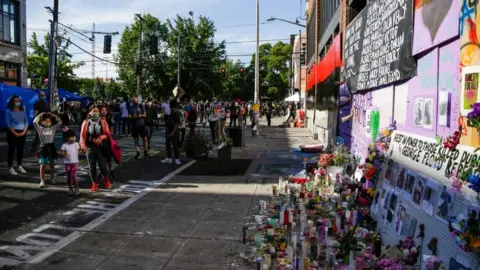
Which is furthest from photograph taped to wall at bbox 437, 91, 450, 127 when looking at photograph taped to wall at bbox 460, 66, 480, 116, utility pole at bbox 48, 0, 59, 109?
utility pole at bbox 48, 0, 59, 109

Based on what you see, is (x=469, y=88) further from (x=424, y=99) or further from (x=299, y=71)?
(x=299, y=71)

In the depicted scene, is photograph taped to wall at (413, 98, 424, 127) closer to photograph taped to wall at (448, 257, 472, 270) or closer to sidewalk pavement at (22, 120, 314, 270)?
photograph taped to wall at (448, 257, 472, 270)

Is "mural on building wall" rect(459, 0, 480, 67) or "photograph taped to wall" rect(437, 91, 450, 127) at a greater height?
"mural on building wall" rect(459, 0, 480, 67)

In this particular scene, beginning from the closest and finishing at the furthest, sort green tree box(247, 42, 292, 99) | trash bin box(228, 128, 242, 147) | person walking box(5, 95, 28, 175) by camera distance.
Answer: person walking box(5, 95, 28, 175) → trash bin box(228, 128, 242, 147) → green tree box(247, 42, 292, 99)

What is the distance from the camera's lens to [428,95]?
5.08 meters

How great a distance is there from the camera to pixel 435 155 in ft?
14.4

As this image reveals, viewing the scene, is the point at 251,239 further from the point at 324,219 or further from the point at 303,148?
the point at 303,148

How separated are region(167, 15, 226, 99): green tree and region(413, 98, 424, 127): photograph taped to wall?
157 ft

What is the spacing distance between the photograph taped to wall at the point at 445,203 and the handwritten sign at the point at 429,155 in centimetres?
13

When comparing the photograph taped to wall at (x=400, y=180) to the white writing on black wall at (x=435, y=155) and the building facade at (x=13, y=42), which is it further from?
the building facade at (x=13, y=42)

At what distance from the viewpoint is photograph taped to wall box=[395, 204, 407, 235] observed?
189 inches

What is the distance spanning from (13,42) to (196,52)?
2488 cm

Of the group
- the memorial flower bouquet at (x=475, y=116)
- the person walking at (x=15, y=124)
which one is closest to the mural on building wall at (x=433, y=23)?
the memorial flower bouquet at (x=475, y=116)

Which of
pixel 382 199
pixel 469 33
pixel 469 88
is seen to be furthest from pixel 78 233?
pixel 469 33
